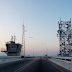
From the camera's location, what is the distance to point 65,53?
57688 mm

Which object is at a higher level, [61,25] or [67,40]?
[61,25]

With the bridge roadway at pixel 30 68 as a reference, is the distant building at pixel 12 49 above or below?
above

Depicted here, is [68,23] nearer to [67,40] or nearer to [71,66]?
[67,40]

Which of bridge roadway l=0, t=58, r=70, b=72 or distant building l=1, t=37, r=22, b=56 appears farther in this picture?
distant building l=1, t=37, r=22, b=56

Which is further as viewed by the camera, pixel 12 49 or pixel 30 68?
pixel 12 49

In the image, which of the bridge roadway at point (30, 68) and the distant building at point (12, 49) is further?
the distant building at point (12, 49)

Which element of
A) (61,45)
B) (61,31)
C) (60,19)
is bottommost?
(61,45)

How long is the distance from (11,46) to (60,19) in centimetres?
3980

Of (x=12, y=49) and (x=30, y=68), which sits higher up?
(x=12, y=49)

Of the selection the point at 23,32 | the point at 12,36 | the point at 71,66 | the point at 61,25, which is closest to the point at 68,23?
the point at 61,25

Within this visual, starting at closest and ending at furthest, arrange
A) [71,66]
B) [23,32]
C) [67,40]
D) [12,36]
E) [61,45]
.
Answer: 1. [71,66]
2. [67,40]
3. [61,45]
4. [23,32]
5. [12,36]

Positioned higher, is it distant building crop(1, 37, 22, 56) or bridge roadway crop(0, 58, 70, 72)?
distant building crop(1, 37, 22, 56)

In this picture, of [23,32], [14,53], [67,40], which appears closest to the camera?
[67,40]

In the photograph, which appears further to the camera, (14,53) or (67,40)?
(14,53)
